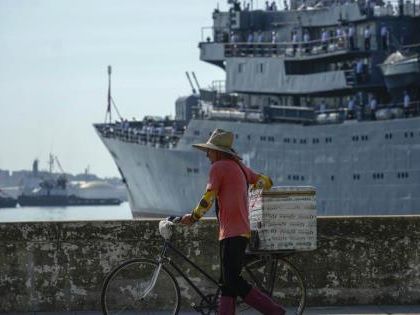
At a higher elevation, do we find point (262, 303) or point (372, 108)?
point (372, 108)

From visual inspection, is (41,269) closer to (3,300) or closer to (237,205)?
(3,300)

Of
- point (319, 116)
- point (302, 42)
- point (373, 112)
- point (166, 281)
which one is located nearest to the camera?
point (166, 281)

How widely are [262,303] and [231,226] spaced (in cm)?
68

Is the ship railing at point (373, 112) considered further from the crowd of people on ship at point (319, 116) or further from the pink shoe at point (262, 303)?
the pink shoe at point (262, 303)

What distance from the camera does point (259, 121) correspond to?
59.2m

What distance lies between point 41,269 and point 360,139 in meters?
42.6

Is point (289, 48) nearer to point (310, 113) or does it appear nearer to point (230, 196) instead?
point (310, 113)

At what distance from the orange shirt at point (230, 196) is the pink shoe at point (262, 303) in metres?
0.51

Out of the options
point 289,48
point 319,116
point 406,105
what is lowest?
point 319,116

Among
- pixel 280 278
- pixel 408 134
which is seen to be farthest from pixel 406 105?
pixel 280 278

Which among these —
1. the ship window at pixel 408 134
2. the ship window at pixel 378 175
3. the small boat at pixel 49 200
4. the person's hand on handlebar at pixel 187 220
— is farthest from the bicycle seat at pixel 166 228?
the small boat at pixel 49 200

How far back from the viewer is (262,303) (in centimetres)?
977

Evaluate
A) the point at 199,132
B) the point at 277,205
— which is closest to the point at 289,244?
the point at 277,205

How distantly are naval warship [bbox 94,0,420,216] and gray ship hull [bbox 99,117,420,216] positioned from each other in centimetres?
5
